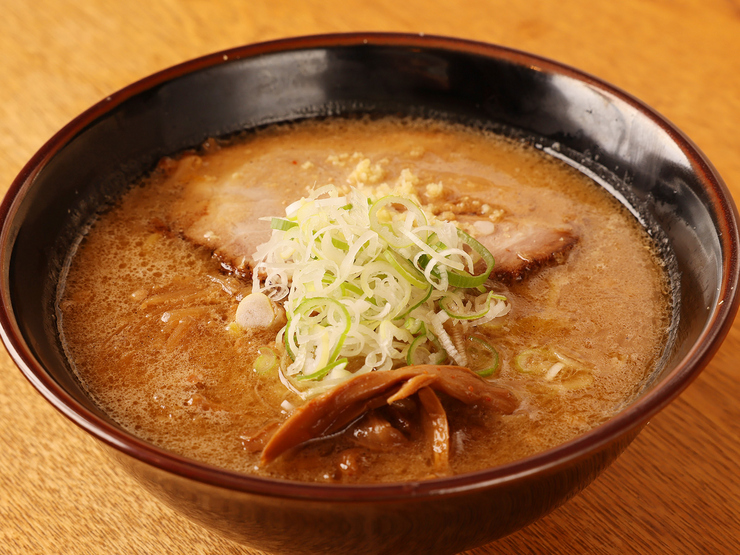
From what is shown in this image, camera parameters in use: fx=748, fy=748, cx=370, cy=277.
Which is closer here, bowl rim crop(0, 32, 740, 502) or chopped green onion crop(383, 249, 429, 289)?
bowl rim crop(0, 32, 740, 502)

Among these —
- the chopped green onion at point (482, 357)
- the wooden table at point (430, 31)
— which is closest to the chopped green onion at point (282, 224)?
the chopped green onion at point (482, 357)

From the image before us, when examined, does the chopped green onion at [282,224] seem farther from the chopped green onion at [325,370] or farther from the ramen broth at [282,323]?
the chopped green onion at [325,370]

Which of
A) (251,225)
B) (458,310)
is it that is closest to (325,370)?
(458,310)

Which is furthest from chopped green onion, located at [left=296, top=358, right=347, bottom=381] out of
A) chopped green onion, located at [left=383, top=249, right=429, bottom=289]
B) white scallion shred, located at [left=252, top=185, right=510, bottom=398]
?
chopped green onion, located at [left=383, top=249, right=429, bottom=289]

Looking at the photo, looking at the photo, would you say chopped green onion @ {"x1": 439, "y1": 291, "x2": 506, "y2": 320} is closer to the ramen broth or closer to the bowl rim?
the ramen broth

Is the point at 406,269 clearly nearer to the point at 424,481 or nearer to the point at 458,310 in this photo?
the point at 458,310

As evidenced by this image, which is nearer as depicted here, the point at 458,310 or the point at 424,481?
the point at 424,481
